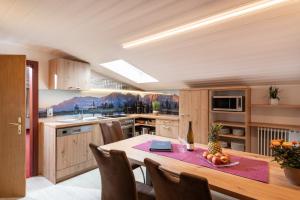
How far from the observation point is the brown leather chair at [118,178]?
1.56 m

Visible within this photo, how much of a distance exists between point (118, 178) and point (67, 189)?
1.68 metres

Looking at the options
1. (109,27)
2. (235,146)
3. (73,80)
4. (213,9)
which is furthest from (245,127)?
(73,80)

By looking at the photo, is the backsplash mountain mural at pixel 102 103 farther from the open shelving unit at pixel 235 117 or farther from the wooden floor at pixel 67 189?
the wooden floor at pixel 67 189

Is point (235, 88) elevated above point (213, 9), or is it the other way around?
point (213, 9)

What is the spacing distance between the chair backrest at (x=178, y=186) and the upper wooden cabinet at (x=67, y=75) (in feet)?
9.56

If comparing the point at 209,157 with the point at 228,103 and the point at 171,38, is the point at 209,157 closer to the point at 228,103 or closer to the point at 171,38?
the point at 171,38

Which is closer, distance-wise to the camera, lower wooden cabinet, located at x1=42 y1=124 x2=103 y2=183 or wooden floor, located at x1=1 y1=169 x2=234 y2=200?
wooden floor, located at x1=1 y1=169 x2=234 y2=200

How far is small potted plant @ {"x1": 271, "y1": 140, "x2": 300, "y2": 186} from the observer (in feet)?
4.08

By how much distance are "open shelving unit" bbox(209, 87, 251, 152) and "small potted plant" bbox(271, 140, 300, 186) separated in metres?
2.49

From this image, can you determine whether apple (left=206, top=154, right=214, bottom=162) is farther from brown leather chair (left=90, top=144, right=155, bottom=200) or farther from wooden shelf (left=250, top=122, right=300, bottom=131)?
wooden shelf (left=250, top=122, right=300, bottom=131)

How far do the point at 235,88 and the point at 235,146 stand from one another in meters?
1.20

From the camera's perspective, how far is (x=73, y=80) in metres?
3.76

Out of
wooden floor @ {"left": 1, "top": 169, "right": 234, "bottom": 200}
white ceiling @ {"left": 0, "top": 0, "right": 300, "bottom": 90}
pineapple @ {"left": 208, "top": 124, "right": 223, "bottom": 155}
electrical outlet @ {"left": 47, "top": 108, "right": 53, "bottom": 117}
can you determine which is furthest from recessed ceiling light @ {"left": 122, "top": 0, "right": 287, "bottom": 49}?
wooden floor @ {"left": 1, "top": 169, "right": 234, "bottom": 200}

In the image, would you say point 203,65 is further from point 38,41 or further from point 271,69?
point 38,41
